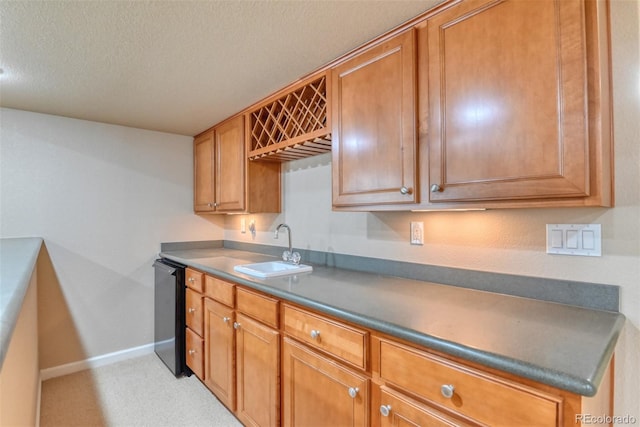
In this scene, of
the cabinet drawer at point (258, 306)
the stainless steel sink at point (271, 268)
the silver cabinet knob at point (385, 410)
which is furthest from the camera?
the stainless steel sink at point (271, 268)

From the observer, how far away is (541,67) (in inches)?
40.8

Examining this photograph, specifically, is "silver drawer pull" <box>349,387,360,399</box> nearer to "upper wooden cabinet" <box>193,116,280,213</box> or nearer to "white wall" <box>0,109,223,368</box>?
"upper wooden cabinet" <box>193,116,280,213</box>

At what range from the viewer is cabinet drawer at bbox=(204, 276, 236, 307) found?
1.97 m

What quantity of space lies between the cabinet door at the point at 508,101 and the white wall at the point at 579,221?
273 mm

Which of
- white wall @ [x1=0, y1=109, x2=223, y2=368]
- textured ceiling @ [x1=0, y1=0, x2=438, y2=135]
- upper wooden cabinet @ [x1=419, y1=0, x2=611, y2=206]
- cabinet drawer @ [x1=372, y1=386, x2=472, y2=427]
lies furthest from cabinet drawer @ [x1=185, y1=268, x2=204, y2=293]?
upper wooden cabinet @ [x1=419, y1=0, x2=611, y2=206]

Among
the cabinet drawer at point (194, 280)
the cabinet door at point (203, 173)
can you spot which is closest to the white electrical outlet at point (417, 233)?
the cabinet drawer at point (194, 280)

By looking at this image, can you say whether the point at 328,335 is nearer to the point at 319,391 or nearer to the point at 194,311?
the point at 319,391

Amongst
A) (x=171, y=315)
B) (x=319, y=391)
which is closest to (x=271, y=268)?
(x=171, y=315)

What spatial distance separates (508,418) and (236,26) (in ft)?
5.53

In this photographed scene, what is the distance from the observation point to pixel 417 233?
1.71m

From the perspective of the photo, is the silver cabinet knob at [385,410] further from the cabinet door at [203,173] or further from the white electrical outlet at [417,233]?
the cabinet door at [203,173]

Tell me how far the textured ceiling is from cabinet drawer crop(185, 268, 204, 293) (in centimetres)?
124

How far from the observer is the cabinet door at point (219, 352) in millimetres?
A: 1996

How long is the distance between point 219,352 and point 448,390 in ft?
5.32
